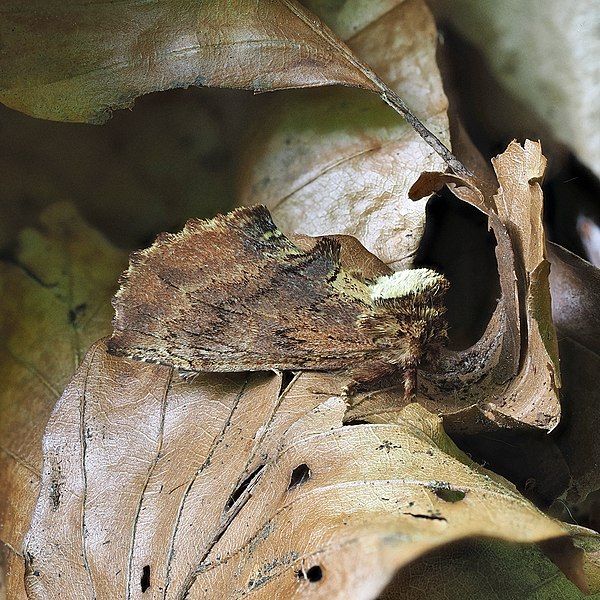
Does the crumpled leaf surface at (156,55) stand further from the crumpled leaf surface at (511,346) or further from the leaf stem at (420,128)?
the crumpled leaf surface at (511,346)

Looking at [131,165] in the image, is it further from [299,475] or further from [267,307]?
[299,475]

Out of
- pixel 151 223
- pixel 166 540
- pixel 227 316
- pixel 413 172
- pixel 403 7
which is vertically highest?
pixel 403 7

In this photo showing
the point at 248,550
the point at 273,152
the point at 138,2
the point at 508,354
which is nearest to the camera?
the point at 248,550

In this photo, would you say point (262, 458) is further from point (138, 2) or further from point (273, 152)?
point (138, 2)

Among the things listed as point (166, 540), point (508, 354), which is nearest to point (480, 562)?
point (508, 354)

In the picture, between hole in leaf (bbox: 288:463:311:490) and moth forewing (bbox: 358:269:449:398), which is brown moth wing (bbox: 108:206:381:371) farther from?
hole in leaf (bbox: 288:463:311:490)

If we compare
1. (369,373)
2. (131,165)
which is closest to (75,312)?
(131,165)

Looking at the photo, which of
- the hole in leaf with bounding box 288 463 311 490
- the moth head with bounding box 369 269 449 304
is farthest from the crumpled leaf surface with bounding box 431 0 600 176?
the hole in leaf with bounding box 288 463 311 490

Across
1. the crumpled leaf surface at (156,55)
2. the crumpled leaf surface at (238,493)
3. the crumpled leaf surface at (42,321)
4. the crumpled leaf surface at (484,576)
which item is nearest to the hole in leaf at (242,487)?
the crumpled leaf surface at (238,493)

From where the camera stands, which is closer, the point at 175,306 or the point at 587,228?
the point at 175,306
